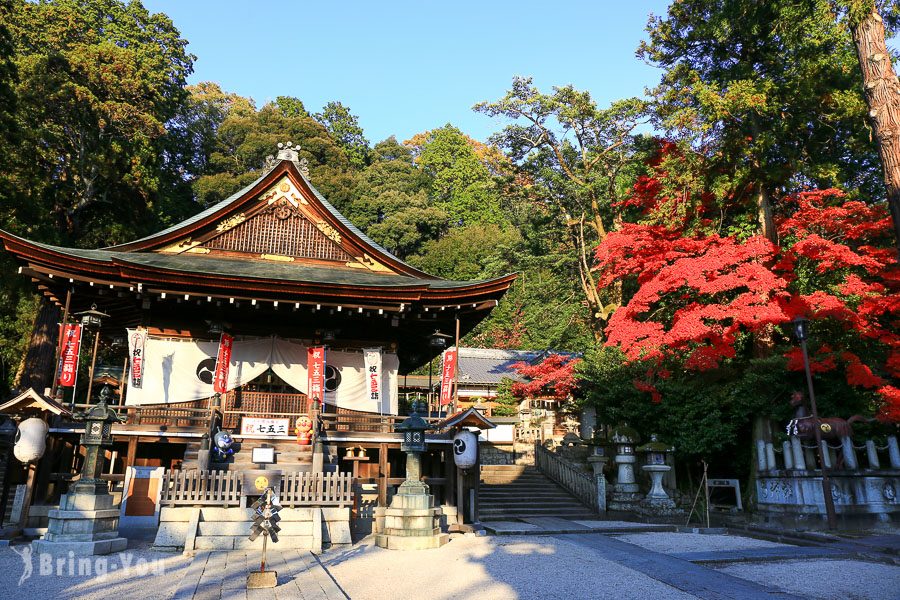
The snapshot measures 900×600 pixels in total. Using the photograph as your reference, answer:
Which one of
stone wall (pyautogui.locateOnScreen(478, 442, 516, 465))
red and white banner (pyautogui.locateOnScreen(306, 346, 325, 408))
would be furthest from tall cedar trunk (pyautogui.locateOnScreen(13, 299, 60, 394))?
stone wall (pyautogui.locateOnScreen(478, 442, 516, 465))

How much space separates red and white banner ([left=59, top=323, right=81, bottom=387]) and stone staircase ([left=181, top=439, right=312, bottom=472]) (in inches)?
130

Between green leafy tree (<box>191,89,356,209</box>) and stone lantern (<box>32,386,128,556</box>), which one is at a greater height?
green leafy tree (<box>191,89,356,209</box>)

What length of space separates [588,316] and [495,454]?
309 inches

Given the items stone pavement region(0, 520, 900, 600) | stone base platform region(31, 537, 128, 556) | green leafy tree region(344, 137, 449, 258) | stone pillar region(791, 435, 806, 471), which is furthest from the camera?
green leafy tree region(344, 137, 449, 258)

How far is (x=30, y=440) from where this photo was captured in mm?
11703

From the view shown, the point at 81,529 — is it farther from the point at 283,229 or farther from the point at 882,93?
the point at 882,93

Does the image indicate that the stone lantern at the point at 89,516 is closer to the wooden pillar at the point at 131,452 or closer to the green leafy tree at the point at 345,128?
the wooden pillar at the point at 131,452

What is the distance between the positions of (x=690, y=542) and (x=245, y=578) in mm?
8914

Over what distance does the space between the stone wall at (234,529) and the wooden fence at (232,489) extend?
0.16 m

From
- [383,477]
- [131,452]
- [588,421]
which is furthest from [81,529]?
[588,421]

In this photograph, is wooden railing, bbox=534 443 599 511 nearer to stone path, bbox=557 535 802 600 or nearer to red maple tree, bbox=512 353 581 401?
red maple tree, bbox=512 353 581 401

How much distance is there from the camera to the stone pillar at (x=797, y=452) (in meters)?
16.1

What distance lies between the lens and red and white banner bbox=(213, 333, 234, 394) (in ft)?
49.5

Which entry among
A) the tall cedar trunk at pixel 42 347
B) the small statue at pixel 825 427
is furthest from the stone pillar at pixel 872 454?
the tall cedar trunk at pixel 42 347
